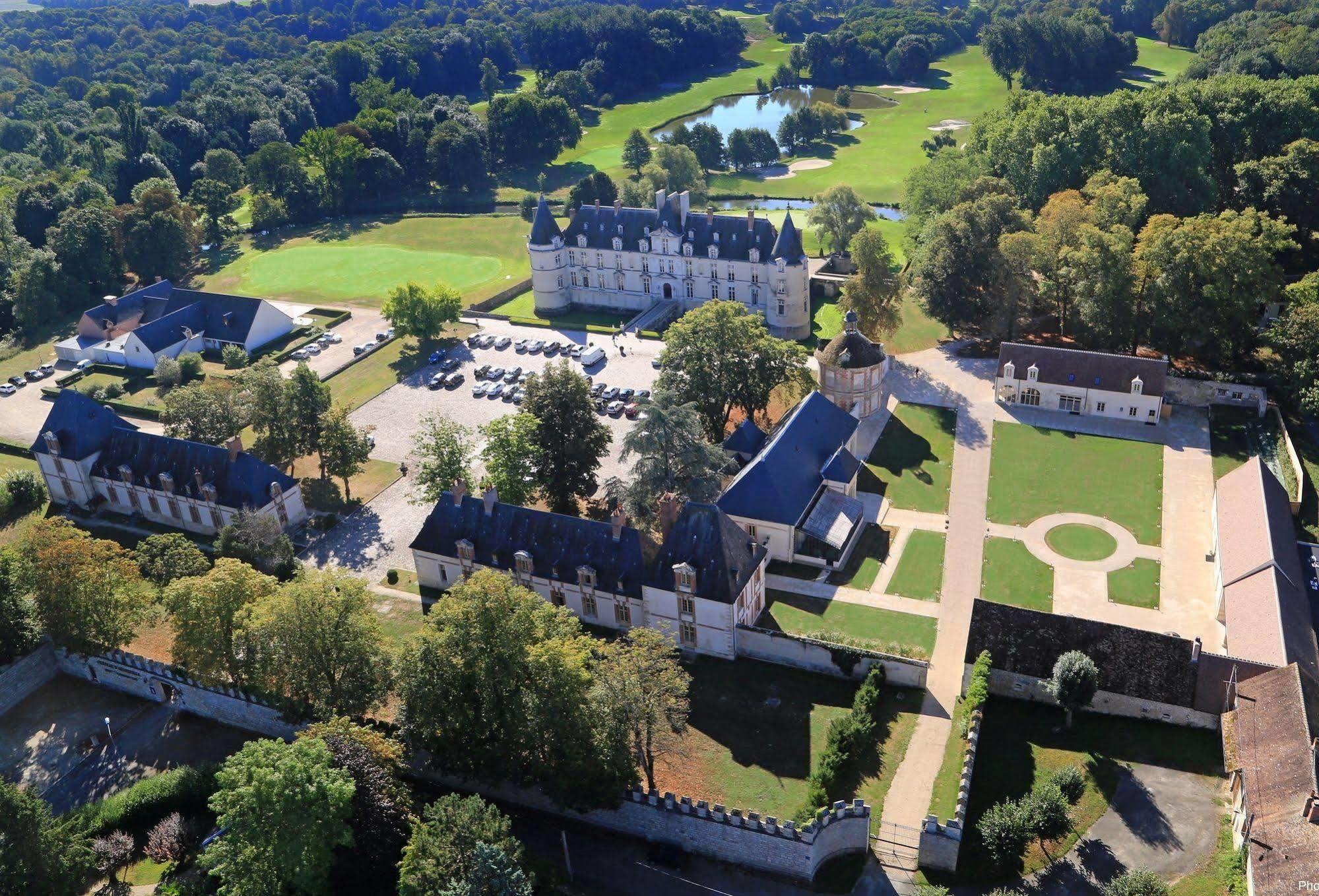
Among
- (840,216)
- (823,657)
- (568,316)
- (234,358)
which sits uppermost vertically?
(840,216)

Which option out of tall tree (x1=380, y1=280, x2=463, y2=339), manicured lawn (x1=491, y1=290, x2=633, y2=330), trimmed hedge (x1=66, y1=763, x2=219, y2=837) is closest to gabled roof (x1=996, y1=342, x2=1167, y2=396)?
manicured lawn (x1=491, y1=290, x2=633, y2=330)

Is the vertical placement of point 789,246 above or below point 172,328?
above

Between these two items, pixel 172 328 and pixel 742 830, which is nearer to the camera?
pixel 742 830

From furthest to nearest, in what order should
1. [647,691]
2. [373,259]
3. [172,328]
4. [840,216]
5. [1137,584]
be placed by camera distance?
[373,259]
[840,216]
[172,328]
[1137,584]
[647,691]

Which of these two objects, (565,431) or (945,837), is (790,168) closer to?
(565,431)

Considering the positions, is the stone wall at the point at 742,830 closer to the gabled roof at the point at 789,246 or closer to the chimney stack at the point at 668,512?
the chimney stack at the point at 668,512

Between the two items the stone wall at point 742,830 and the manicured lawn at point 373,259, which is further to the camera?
the manicured lawn at point 373,259

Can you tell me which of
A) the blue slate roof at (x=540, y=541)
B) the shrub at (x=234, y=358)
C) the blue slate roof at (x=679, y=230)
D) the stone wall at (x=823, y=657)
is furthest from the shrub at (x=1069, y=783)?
the shrub at (x=234, y=358)

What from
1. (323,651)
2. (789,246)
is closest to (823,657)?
(323,651)
